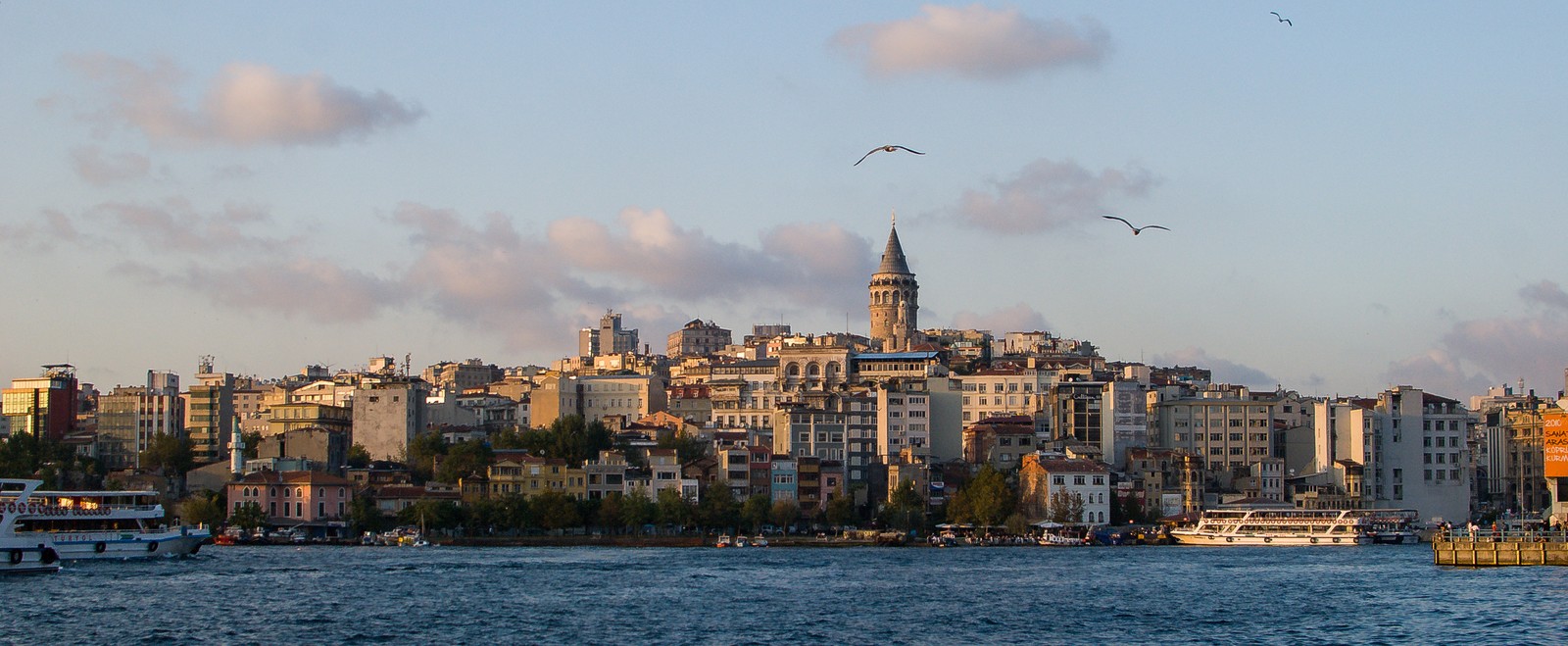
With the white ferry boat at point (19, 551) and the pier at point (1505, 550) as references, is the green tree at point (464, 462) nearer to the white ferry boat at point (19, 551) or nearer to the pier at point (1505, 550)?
the white ferry boat at point (19, 551)

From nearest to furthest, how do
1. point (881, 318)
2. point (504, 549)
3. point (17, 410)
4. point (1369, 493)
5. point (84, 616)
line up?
1. point (84, 616)
2. point (504, 549)
3. point (1369, 493)
4. point (17, 410)
5. point (881, 318)

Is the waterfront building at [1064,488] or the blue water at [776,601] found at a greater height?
the waterfront building at [1064,488]

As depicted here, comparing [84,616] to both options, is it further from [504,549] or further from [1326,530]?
[1326,530]

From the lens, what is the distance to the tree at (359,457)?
101312 mm

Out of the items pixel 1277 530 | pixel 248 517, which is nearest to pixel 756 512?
pixel 248 517

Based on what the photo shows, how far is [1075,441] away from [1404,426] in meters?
14.7

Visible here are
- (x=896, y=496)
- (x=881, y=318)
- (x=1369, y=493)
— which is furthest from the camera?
(x=881, y=318)

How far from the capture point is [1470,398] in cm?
15875

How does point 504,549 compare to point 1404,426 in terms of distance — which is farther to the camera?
point 1404,426

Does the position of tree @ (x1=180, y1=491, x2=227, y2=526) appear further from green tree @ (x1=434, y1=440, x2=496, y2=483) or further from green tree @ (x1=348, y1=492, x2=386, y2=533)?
green tree @ (x1=434, y1=440, x2=496, y2=483)

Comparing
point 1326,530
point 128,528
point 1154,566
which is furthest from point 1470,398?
point 128,528

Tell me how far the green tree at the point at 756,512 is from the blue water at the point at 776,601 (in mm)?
12546

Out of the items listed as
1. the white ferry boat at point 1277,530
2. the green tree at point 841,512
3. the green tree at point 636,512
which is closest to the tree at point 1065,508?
the white ferry boat at point 1277,530

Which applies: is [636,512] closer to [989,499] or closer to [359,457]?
[989,499]
